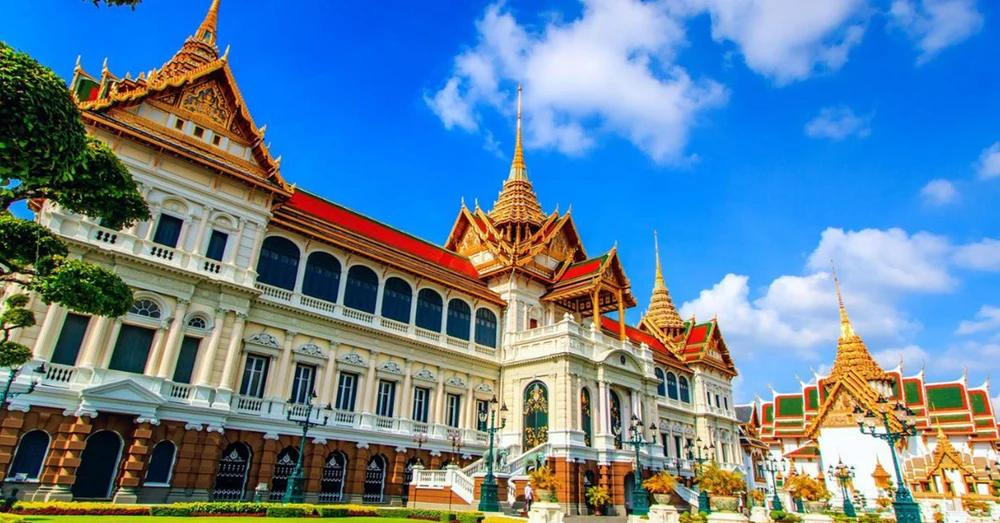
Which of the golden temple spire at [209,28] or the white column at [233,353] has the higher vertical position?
A: the golden temple spire at [209,28]

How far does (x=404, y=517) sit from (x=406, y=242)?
1650cm

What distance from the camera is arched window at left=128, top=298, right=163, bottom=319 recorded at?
18547mm

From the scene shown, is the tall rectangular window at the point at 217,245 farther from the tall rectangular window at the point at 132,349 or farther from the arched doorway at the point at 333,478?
the arched doorway at the point at 333,478

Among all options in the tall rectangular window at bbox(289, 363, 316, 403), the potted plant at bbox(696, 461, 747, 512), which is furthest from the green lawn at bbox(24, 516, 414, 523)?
the potted plant at bbox(696, 461, 747, 512)

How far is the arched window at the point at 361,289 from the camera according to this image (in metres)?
25.3

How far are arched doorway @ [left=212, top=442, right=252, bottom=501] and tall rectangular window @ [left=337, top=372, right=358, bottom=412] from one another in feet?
13.7

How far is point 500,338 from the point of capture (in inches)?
1216

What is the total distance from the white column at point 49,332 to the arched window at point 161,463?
161 inches

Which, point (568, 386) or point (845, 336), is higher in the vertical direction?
point (845, 336)

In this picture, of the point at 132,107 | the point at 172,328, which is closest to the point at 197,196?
the point at 132,107

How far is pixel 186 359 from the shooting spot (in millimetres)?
19312

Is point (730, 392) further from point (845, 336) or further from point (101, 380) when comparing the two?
point (101, 380)

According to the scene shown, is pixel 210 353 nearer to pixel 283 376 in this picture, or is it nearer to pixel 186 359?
pixel 186 359

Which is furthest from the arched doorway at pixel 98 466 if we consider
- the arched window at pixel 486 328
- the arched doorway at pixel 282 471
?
the arched window at pixel 486 328
